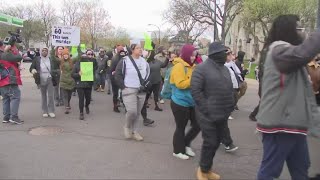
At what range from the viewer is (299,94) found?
3.58 m

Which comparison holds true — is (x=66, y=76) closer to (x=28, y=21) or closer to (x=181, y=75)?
(x=181, y=75)

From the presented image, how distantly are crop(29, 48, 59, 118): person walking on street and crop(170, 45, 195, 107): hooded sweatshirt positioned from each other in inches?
182

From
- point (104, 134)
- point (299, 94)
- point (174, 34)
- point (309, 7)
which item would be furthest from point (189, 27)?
point (299, 94)

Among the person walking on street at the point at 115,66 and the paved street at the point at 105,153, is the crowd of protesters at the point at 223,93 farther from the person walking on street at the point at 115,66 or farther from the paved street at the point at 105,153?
the person walking on street at the point at 115,66

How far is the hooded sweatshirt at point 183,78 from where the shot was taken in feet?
19.9

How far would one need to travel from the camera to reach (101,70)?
50.9 feet

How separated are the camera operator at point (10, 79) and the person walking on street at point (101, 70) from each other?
650 centimetres

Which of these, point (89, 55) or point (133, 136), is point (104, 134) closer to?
point (133, 136)

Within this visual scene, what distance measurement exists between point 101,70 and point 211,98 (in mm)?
10771

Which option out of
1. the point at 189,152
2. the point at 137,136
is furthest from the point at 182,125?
the point at 137,136

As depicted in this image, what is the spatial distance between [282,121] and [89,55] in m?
7.59

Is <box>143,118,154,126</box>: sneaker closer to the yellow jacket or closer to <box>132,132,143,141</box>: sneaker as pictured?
<box>132,132,143,141</box>: sneaker

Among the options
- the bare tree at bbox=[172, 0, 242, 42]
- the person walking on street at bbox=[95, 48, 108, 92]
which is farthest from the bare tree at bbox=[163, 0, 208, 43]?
the person walking on street at bbox=[95, 48, 108, 92]

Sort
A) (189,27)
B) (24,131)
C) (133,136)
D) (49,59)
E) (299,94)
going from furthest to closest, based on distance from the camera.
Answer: (189,27) < (49,59) < (24,131) < (133,136) < (299,94)
